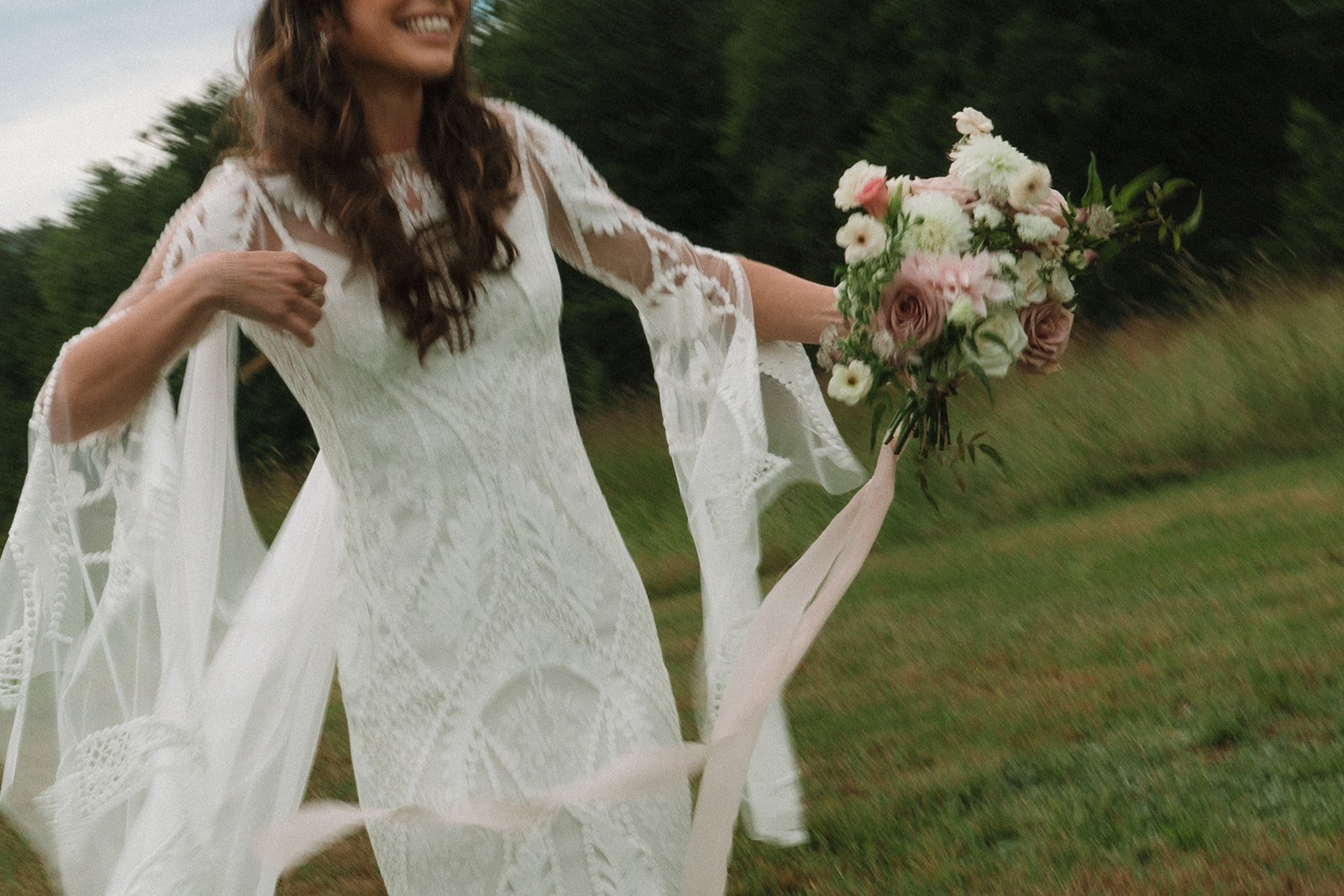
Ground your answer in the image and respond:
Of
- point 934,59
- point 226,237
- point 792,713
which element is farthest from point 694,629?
point 934,59

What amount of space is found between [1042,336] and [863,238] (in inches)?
14.7

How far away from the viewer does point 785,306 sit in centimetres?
344

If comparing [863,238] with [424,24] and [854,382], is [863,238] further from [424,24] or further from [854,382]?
[424,24]

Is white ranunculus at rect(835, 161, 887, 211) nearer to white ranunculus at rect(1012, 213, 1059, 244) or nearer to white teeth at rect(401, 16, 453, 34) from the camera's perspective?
white ranunculus at rect(1012, 213, 1059, 244)

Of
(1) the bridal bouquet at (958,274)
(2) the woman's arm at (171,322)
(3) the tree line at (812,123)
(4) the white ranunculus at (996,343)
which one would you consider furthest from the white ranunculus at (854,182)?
(3) the tree line at (812,123)

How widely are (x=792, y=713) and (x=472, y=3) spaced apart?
13.5 ft

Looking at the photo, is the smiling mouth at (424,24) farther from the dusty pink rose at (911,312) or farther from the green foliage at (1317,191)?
the green foliage at (1317,191)

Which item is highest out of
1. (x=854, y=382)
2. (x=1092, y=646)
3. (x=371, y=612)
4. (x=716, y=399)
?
(x=854, y=382)

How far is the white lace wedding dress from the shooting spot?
2857 mm

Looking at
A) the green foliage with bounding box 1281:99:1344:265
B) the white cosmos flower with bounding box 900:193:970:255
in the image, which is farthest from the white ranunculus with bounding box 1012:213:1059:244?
the green foliage with bounding box 1281:99:1344:265

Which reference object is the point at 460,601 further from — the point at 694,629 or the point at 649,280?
the point at 694,629

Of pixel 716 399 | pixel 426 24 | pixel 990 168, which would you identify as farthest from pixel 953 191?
pixel 426 24

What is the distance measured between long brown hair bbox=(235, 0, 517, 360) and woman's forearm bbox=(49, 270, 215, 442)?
0.33 m

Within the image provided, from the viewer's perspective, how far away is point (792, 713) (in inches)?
261
